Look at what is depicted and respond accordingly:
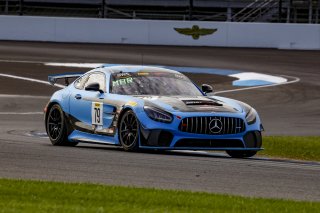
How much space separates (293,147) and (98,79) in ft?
11.0

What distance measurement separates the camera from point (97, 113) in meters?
Result: 14.6

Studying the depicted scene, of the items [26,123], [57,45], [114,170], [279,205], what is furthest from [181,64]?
[279,205]

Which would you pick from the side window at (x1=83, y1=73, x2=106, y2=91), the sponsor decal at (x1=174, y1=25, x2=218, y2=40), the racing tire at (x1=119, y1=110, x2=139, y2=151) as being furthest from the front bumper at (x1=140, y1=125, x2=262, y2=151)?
the sponsor decal at (x1=174, y1=25, x2=218, y2=40)

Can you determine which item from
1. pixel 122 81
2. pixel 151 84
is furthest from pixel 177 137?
pixel 122 81

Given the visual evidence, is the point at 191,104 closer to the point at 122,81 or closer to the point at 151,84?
the point at 151,84

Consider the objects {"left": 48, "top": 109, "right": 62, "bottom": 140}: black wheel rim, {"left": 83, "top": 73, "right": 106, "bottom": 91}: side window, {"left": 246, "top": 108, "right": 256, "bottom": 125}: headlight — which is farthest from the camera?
{"left": 48, "top": 109, "right": 62, "bottom": 140}: black wheel rim

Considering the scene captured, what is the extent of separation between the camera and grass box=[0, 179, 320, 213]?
8.27 m

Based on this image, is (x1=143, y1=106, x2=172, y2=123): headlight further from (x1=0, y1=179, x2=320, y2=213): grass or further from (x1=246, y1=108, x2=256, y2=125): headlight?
(x1=0, y1=179, x2=320, y2=213): grass

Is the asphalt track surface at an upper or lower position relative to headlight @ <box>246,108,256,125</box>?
lower

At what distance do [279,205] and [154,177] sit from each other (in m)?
2.21

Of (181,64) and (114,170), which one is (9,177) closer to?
(114,170)

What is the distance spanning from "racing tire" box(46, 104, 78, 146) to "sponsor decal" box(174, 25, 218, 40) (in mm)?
19851

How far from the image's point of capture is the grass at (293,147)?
15.6 metres

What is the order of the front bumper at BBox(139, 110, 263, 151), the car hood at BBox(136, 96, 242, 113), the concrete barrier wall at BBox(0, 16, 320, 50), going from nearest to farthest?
1. the front bumper at BBox(139, 110, 263, 151)
2. the car hood at BBox(136, 96, 242, 113)
3. the concrete barrier wall at BBox(0, 16, 320, 50)
